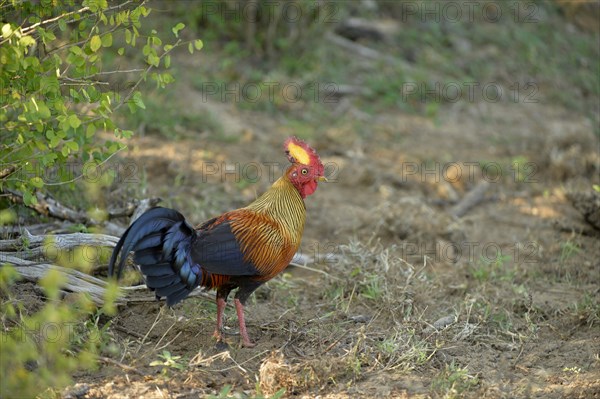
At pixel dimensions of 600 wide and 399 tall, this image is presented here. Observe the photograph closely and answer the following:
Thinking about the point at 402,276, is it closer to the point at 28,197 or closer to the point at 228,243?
the point at 228,243

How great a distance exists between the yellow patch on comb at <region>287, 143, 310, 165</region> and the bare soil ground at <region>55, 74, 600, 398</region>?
1.12 m

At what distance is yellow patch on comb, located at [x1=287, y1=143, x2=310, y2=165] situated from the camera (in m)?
5.01

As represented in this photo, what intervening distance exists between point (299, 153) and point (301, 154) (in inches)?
0.6

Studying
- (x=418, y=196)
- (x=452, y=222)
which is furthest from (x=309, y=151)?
(x=418, y=196)

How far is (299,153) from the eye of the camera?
5016 millimetres

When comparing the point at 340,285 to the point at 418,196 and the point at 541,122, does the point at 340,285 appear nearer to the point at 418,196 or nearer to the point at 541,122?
the point at 418,196

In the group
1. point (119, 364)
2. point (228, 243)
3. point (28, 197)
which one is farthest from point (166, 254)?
point (28, 197)

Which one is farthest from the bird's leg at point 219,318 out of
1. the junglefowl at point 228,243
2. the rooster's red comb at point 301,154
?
the rooster's red comb at point 301,154

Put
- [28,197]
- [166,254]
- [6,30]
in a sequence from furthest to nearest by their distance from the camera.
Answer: [28,197]
[166,254]
[6,30]

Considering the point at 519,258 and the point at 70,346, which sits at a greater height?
the point at 70,346

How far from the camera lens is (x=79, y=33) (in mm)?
4832

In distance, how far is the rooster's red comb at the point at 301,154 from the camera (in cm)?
501

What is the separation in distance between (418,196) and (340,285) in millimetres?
2536

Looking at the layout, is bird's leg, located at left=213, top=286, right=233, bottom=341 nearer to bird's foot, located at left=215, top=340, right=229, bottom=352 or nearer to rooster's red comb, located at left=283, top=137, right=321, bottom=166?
bird's foot, located at left=215, top=340, right=229, bottom=352
